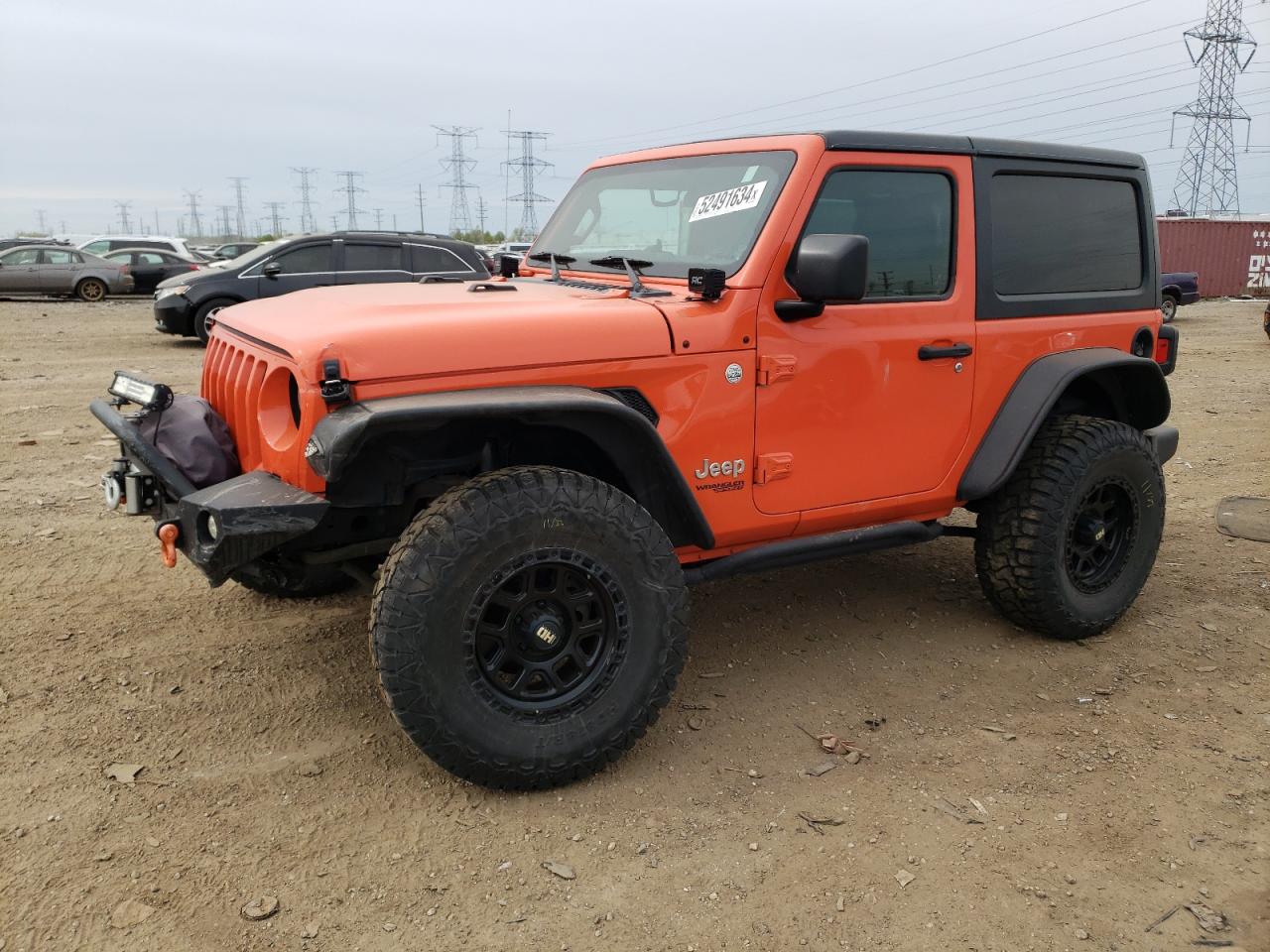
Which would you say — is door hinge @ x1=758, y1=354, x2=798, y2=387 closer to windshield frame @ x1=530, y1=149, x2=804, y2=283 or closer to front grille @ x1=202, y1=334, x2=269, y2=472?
windshield frame @ x1=530, y1=149, x2=804, y2=283

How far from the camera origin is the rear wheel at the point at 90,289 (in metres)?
21.4

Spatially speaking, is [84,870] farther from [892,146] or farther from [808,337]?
[892,146]

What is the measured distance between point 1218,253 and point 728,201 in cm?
3020

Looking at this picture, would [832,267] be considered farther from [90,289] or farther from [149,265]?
[149,265]

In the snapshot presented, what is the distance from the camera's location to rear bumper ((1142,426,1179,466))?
15.6 ft

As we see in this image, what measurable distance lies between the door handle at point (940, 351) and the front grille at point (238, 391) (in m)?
2.32

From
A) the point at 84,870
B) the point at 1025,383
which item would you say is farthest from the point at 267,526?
the point at 1025,383

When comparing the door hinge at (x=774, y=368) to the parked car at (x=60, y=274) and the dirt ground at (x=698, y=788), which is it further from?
the parked car at (x=60, y=274)

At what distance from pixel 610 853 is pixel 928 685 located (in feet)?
5.48

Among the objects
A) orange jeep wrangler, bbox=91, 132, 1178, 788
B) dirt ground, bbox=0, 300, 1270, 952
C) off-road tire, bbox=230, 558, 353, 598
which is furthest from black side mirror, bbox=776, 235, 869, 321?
off-road tire, bbox=230, 558, 353, 598

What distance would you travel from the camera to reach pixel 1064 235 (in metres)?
4.25

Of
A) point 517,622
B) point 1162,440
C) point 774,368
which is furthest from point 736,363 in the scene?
point 1162,440

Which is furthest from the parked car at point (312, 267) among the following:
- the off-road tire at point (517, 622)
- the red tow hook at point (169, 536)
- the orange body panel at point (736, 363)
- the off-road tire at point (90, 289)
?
the off-road tire at point (517, 622)

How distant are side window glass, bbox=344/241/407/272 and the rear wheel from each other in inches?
457
